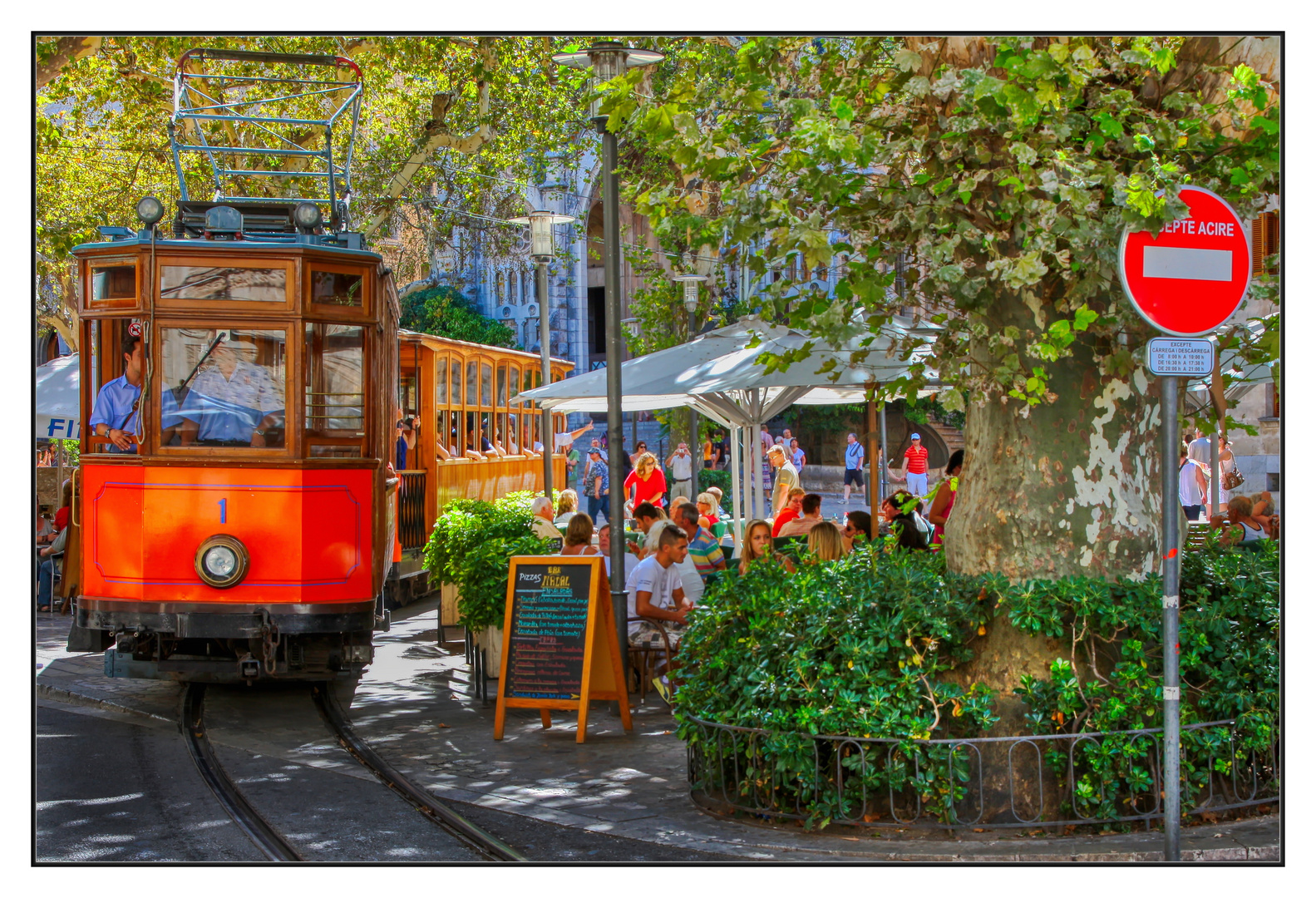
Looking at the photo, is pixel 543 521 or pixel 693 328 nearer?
pixel 543 521

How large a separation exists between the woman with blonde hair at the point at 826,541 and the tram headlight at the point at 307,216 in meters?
4.02

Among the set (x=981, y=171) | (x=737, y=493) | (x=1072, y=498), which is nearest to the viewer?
(x=981, y=171)

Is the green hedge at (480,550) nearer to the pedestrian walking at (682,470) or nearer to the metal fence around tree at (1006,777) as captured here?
the metal fence around tree at (1006,777)

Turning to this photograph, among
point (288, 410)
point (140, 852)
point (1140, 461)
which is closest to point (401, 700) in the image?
point (288, 410)

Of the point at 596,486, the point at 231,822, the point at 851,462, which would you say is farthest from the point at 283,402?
the point at 851,462

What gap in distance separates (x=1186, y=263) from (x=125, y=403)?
6939mm

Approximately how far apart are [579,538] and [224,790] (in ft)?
11.4

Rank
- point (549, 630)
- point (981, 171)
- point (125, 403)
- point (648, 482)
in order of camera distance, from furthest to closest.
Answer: point (648, 482) < point (125, 403) < point (549, 630) < point (981, 171)

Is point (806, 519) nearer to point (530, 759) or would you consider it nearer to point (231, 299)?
point (530, 759)

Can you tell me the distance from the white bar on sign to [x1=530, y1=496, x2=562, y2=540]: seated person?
265 inches

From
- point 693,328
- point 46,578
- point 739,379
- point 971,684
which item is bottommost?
point 46,578

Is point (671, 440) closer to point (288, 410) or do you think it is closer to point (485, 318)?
point (485, 318)

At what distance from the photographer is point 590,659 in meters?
8.40

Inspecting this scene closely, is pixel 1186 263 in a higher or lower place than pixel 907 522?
higher
